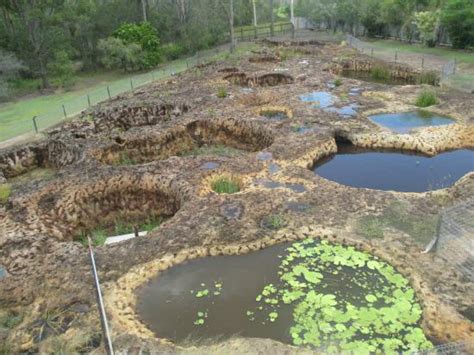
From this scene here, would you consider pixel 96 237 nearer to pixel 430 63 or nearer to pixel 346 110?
pixel 346 110

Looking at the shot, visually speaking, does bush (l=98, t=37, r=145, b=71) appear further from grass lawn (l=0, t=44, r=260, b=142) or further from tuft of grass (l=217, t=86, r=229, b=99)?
tuft of grass (l=217, t=86, r=229, b=99)

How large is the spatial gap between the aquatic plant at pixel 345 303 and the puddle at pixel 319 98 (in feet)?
39.7

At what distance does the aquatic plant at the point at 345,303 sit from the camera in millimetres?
8203

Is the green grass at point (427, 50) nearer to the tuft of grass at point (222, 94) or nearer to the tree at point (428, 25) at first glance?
the tree at point (428, 25)

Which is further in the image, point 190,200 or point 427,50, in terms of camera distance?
point 427,50

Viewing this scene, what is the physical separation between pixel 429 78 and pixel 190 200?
19.1 metres

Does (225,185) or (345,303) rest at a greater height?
(225,185)

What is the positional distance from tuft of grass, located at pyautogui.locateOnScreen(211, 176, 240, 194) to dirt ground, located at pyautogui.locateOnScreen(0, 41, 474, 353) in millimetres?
201

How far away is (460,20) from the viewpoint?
31.0 metres

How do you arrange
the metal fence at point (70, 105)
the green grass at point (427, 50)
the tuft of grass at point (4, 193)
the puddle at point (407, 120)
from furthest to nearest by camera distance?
the green grass at point (427, 50), the metal fence at point (70, 105), the puddle at point (407, 120), the tuft of grass at point (4, 193)

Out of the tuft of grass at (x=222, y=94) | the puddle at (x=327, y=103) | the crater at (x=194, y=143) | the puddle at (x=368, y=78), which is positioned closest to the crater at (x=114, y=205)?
the crater at (x=194, y=143)

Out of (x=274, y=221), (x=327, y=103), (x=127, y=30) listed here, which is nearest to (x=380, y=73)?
(x=327, y=103)

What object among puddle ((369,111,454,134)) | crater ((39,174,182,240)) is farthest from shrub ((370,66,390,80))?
crater ((39,174,182,240))

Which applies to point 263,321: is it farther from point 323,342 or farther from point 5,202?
point 5,202
